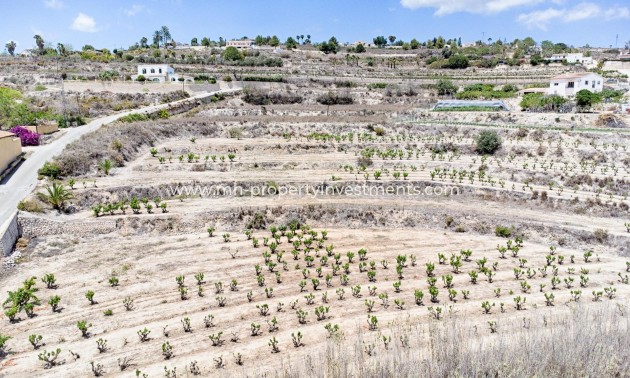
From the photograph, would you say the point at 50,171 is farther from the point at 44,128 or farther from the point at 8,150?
the point at 44,128

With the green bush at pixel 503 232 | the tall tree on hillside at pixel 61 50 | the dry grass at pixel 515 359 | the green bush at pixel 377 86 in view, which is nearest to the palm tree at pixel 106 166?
the dry grass at pixel 515 359

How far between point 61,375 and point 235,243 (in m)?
9.70

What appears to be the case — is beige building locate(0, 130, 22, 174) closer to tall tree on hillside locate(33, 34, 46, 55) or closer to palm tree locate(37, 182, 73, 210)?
palm tree locate(37, 182, 73, 210)

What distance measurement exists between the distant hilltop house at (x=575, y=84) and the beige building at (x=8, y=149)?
55273 mm

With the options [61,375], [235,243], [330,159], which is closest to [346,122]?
[330,159]

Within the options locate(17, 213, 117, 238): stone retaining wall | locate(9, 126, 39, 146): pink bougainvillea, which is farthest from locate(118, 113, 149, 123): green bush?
locate(17, 213, 117, 238): stone retaining wall

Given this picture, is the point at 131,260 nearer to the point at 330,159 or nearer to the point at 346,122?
the point at 330,159

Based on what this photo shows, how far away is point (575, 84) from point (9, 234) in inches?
2268

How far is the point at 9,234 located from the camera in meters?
17.9

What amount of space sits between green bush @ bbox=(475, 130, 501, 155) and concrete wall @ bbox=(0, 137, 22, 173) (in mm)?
32537

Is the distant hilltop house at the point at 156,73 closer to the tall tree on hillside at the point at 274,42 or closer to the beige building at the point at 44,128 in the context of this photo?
the beige building at the point at 44,128

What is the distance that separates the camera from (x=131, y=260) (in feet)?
60.4

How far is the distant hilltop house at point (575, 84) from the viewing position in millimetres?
52344

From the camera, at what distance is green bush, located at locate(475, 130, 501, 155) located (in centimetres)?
3409
